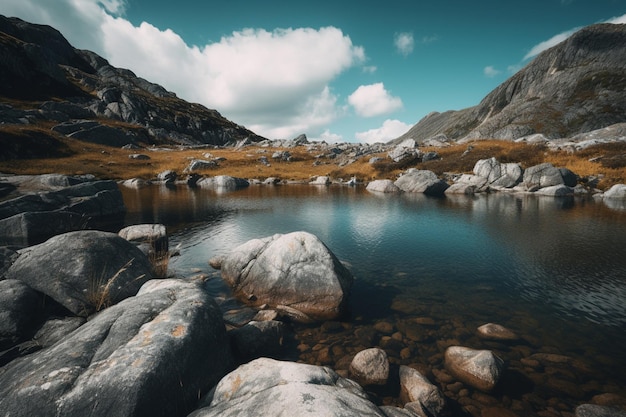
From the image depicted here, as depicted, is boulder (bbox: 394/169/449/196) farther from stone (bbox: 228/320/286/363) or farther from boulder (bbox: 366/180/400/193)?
stone (bbox: 228/320/286/363)

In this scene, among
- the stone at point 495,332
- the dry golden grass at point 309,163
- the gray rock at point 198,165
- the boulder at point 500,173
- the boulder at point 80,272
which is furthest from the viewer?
the gray rock at point 198,165

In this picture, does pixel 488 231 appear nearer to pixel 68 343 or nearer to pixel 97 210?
pixel 68 343

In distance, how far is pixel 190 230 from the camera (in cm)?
3194

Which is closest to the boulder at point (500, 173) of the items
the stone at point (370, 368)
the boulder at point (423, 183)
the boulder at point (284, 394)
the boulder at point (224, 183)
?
the boulder at point (423, 183)

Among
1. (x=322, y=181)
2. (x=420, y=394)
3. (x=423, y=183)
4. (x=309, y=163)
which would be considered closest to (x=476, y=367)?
(x=420, y=394)

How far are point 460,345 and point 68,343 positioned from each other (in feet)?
46.8

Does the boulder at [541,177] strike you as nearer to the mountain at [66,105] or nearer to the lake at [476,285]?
the lake at [476,285]

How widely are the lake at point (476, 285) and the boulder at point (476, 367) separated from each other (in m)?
0.34

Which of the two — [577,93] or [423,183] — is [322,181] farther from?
[577,93]

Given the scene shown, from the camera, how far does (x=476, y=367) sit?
409 inches

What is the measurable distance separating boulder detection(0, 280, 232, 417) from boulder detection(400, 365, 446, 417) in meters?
6.08

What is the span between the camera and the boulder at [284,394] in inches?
225

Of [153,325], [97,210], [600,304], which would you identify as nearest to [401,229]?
[600,304]

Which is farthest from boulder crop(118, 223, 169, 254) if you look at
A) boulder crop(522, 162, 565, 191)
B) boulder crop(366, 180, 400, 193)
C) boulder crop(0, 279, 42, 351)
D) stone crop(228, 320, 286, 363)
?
boulder crop(522, 162, 565, 191)
